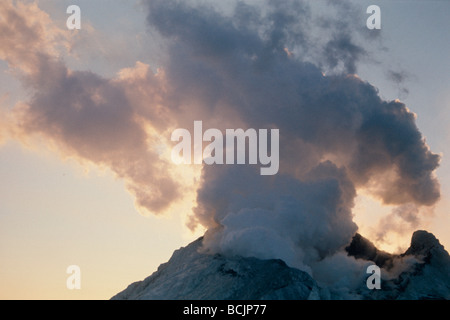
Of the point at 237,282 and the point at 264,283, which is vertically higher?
the point at 237,282

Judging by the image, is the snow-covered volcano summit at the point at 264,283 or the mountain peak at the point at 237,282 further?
the snow-covered volcano summit at the point at 264,283

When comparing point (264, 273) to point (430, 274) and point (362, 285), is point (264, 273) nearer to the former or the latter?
point (362, 285)

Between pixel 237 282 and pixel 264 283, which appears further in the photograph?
Answer: pixel 237 282

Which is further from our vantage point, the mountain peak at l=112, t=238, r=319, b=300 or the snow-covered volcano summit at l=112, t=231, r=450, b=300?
the snow-covered volcano summit at l=112, t=231, r=450, b=300

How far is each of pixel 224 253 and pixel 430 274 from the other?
294ft
